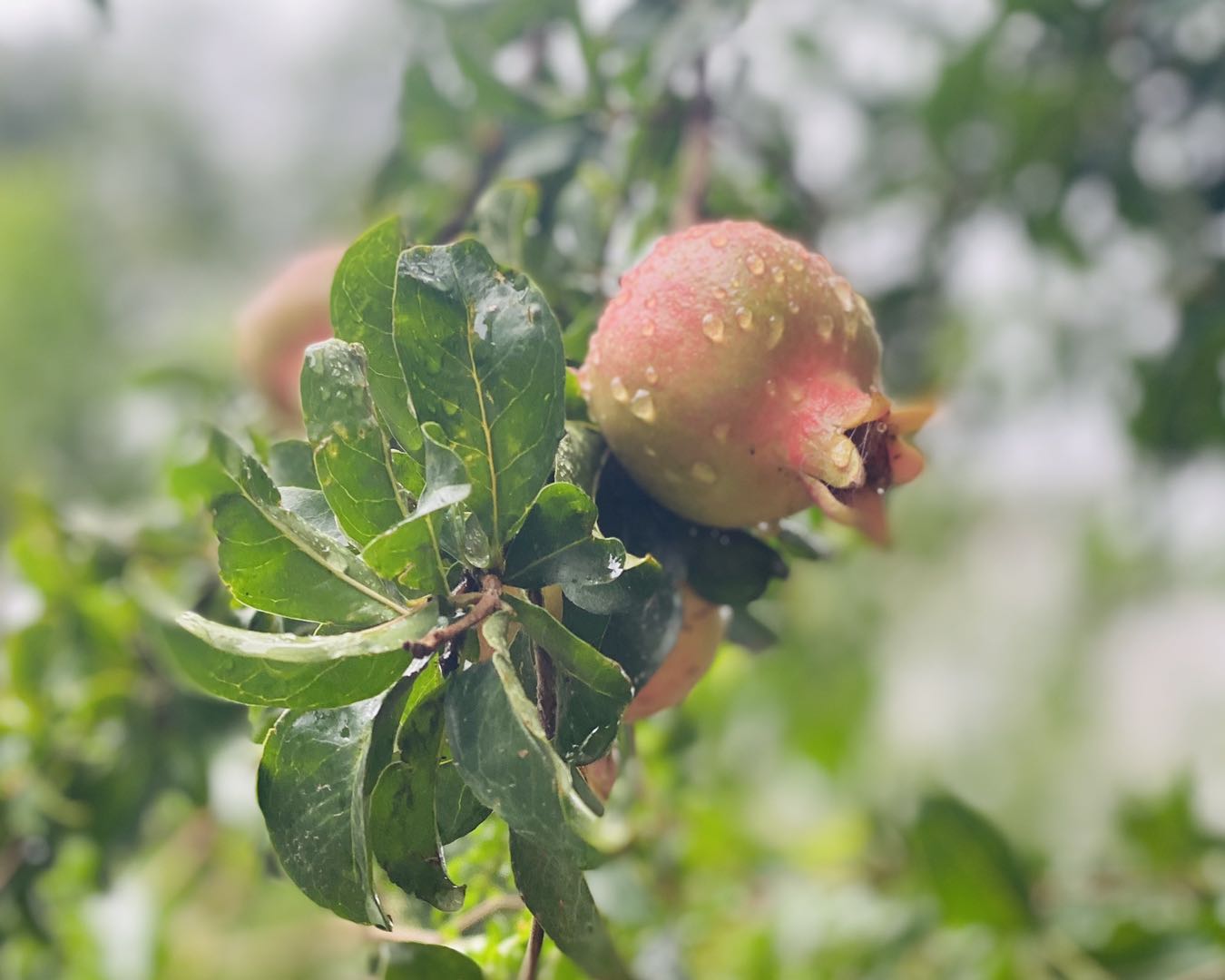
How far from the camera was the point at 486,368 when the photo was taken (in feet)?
0.87

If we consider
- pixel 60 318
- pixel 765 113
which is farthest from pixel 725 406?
pixel 60 318

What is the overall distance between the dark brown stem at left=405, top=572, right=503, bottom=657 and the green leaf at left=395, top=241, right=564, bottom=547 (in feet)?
0.04

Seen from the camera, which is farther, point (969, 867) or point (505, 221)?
point (969, 867)

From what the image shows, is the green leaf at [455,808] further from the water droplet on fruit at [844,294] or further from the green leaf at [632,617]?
the water droplet on fruit at [844,294]

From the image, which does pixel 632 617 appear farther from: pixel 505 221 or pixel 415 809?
pixel 505 221

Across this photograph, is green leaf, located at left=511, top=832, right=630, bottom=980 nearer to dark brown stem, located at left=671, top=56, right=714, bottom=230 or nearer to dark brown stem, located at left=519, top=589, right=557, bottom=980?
dark brown stem, located at left=519, top=589, right=557, bottom=980

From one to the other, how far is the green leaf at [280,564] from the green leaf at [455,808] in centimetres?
6

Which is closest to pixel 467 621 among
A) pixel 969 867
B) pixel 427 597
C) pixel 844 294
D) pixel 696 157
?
pixel 427 597

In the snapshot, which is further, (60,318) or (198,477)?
(60,318)

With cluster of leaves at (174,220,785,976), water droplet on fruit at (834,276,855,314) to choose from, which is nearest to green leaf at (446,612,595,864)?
cluster of leaves at (174,220,785,976)

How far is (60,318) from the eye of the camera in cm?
356

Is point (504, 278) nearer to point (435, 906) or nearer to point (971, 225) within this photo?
point (435, 906)

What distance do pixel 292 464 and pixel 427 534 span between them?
0.30 ft

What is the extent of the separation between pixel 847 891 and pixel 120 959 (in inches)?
19.6
